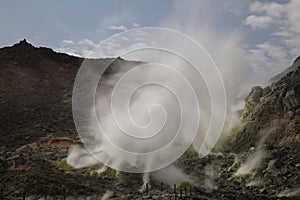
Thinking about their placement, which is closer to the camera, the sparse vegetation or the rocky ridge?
the rocky ridge

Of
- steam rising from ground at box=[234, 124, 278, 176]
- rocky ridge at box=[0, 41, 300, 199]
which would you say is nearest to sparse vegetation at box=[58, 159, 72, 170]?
rocky ridge at box=[0, 41, 300, 199]

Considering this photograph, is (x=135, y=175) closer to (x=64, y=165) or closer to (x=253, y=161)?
(x=64, y=165)

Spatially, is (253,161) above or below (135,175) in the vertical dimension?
above

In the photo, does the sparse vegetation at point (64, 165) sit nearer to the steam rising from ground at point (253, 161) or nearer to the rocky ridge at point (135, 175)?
the rocky ridge at point (135, 175)

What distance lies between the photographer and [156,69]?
50656mm

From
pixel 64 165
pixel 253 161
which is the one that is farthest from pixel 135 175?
pixel 253 161

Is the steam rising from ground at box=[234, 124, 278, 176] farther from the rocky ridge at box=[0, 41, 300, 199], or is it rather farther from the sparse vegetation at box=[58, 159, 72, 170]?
the sparse vegetation at box=[58, 159, 72, 170]

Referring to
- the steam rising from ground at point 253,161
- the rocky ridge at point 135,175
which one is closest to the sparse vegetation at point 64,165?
the rocky ridge at point 135,175

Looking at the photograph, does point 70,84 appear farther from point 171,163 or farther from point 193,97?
point 171,163

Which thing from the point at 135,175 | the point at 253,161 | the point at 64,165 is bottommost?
the point at 135,175

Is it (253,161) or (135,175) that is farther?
(253,161)

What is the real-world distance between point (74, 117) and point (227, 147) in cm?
1450

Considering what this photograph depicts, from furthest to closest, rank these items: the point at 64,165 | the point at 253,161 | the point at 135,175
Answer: the point at 253,161
the point at 64,165
the point at 135,175

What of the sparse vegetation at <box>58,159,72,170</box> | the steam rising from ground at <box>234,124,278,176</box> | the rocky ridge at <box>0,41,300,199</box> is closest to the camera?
the rocky ridge at <box>0,41,300,199</box>
